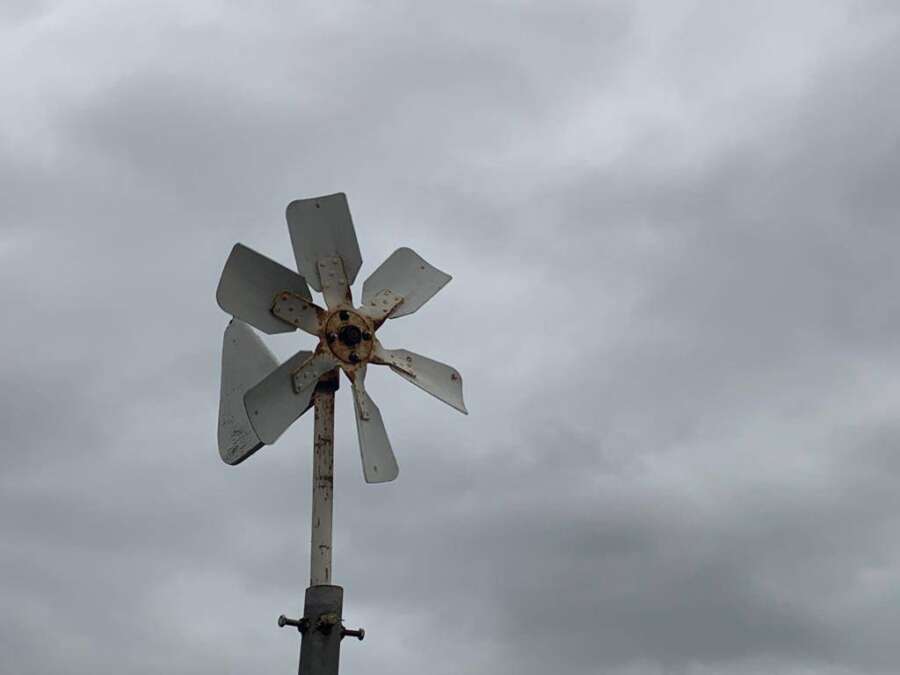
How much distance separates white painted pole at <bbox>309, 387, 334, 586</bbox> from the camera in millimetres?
16125

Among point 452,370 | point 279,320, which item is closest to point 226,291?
point 279,320

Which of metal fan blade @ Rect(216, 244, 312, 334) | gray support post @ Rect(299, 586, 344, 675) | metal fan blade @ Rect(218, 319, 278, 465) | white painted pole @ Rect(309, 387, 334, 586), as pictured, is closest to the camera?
gray support post @ Rect(299, 586, 344, 675)

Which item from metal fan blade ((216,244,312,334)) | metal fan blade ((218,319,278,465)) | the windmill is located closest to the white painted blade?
the windmill

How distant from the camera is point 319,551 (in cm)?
1619

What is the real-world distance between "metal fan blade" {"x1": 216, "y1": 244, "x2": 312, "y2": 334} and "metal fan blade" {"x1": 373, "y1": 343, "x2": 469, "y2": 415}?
4.09 ft

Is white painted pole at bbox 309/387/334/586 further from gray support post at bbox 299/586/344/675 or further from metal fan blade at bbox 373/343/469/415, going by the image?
metal fan blade at bbox 373/343/469/415

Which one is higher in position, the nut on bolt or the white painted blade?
the white painted blade

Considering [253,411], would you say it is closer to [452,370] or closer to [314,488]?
[314,488]

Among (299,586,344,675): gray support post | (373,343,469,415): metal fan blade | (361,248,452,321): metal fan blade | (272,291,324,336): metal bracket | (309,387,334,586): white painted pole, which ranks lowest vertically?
(299,586,344,675): gray support post

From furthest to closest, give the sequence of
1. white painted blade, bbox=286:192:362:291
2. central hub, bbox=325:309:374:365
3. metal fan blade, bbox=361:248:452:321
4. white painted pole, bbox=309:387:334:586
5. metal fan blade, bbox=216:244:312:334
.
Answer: metal fan blade, bbox=361:248:452:321, white painted blade, bbox=286:192:362:291, central hub, bbox=325:309:374:365, metal fan blade, bbox=216:244:312:334, white painted pole, bbox=309:387:334:586

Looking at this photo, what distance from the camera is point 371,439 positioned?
670 inches

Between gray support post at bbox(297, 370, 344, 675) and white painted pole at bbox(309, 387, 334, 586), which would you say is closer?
gray support post at bbox(297, 370, 344, 675)

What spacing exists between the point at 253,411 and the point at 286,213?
8.55 feet

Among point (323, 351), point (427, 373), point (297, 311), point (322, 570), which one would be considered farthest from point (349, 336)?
point (322, 570)
